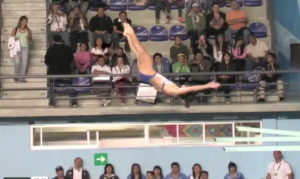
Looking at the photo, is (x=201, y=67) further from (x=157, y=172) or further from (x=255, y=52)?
(x=157, y=172)

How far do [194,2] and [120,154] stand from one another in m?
3.50

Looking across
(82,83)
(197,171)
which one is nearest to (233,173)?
(197,171)

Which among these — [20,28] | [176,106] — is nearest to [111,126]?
[176,106]

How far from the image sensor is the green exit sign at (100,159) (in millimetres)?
15352

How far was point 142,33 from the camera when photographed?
53.8ft

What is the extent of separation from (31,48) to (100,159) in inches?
103

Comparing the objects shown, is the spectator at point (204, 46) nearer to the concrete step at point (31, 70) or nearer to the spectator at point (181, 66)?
the spectator at point (181, 66)

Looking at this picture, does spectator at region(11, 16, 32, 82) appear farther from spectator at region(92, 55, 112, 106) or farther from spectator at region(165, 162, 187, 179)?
spectator at region(165, 162, 187, 179)

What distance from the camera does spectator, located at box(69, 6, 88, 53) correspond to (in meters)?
15.5

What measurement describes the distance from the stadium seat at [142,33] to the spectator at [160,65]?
1.28 m

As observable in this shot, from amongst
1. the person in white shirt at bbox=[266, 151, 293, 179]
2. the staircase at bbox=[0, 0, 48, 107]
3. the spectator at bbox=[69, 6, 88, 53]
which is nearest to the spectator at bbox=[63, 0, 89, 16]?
the spectator at bbox=[69, 6, 88, 53]

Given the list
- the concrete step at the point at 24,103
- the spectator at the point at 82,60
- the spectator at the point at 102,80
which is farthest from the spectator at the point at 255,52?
the concrete step at the point at 24,103

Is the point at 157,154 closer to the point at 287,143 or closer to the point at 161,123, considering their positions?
the point at 161,123

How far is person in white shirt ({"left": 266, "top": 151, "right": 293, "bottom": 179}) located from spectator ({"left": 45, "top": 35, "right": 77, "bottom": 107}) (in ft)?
12.9
